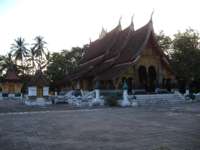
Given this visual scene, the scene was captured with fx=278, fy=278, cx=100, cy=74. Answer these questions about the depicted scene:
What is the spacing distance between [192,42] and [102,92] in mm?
13542

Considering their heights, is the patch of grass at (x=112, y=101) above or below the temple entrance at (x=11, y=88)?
below

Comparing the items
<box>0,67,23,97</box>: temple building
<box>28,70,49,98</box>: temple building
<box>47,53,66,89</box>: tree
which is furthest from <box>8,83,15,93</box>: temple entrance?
<box>28,70,49,98</box>: temple building

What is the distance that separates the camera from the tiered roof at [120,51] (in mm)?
24516

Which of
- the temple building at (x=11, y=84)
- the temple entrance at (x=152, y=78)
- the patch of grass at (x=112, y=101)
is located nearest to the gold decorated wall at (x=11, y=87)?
the temple building at (x=11, y=84)

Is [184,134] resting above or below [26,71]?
below

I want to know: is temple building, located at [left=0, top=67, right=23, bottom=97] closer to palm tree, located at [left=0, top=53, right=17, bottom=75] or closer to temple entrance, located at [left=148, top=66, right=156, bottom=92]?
palm tree, located at [left=0, top=53, right=17, bottom=75]

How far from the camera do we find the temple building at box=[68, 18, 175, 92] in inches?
954

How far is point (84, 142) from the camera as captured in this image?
637 cm

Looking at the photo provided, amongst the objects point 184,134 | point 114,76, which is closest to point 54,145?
point 184,134

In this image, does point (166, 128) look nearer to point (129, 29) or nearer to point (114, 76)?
point (114, 76)

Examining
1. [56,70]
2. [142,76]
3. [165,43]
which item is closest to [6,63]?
[56,70]

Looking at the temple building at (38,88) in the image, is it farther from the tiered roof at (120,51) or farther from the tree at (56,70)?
the tree at (56,70)

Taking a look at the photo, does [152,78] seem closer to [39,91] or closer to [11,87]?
[39,91]

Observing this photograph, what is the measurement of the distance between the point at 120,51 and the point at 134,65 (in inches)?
115
